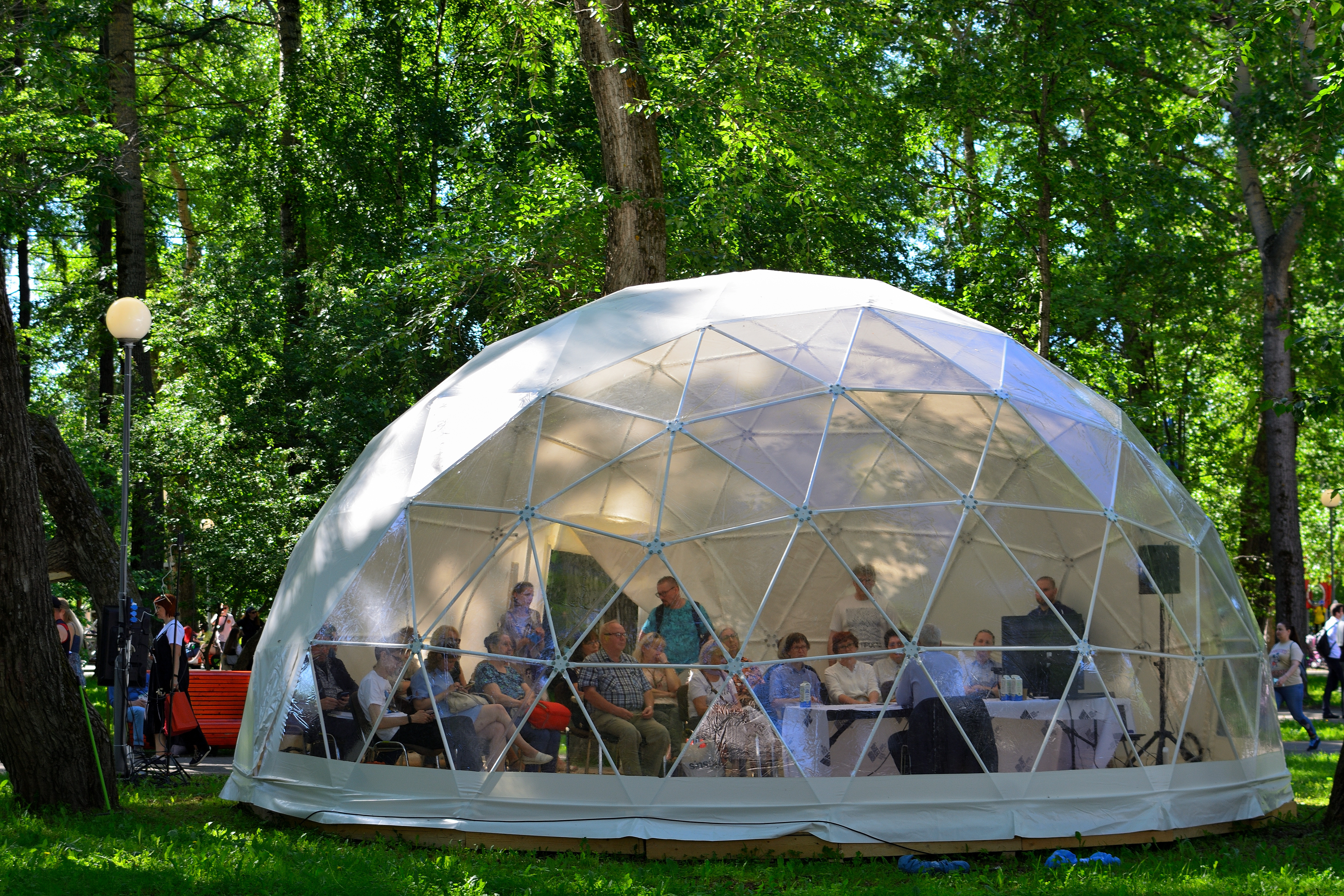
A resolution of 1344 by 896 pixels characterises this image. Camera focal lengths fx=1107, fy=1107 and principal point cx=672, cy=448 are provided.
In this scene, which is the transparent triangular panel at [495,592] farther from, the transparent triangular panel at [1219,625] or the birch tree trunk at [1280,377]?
the birch tree trunk at [1280,377]

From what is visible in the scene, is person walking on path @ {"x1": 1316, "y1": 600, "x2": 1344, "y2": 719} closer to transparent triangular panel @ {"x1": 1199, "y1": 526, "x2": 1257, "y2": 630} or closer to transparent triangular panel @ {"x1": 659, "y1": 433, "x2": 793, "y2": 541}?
transparent triangular panel @ {"x1": 1199, "y1": 526, "x2": 1257, "y2": 630}

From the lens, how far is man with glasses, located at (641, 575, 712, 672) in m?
8.23

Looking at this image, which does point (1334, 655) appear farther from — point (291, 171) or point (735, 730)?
point (291, 171)

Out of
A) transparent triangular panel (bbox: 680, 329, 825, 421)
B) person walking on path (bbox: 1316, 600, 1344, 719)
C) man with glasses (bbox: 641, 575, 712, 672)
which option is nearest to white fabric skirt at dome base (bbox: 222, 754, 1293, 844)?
man with glasses (bbox: 641, 575, 712, 672)

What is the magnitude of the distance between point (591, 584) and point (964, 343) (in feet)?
13.6

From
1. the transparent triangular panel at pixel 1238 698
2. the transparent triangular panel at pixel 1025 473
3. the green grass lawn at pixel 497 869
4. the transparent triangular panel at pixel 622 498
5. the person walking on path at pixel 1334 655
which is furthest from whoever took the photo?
the person walking on path at pixel 1334 655

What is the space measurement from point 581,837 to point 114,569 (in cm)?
983

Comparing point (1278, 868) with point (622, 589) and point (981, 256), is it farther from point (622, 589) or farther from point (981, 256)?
point (981, 256)

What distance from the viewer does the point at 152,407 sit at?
70.3 feet

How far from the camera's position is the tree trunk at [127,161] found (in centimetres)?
2139

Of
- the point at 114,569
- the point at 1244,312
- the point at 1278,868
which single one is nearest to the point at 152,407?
the point at 114,569

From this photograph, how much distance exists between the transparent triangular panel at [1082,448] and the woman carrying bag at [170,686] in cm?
939

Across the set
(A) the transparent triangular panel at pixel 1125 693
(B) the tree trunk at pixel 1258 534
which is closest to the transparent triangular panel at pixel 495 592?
(A) the transparent triangular panel at pixel 1125 693

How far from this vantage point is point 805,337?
9.91 meters
